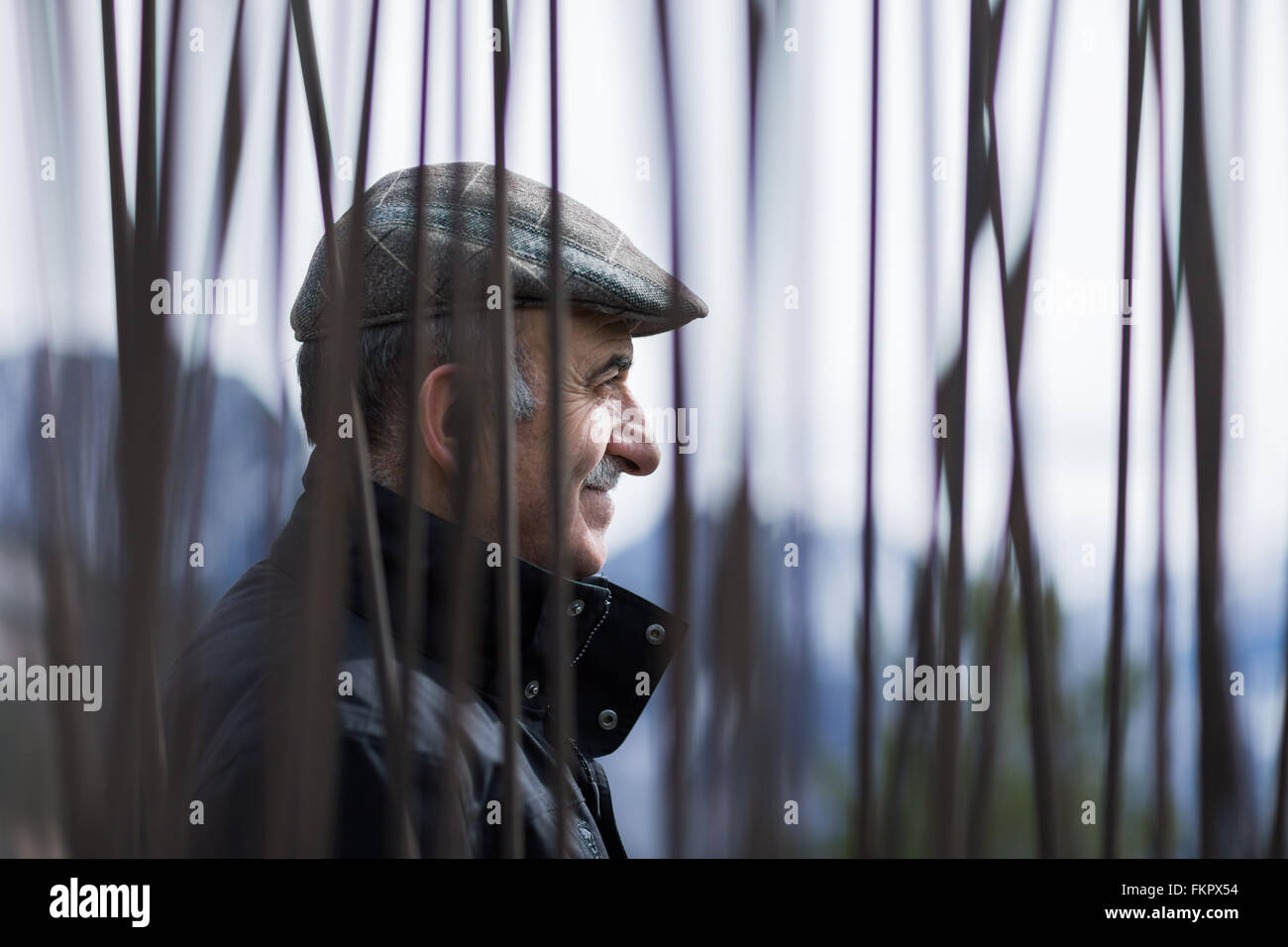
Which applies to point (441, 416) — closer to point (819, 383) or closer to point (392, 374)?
point (392, 374)

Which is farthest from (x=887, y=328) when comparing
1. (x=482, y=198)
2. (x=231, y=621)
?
(x=231, y=621)

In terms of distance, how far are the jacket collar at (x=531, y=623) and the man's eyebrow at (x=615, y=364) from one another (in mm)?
173

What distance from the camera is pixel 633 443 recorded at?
93cm

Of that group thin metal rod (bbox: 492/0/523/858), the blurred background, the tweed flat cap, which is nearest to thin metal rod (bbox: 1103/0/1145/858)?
the blurred background

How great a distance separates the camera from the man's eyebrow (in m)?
0.94

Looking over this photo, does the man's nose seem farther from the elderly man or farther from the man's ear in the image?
the man's ear

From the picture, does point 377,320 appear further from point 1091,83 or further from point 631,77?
point 1091,83

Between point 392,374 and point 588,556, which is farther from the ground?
point 392,374

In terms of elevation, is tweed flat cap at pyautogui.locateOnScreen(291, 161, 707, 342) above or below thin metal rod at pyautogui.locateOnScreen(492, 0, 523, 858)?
above

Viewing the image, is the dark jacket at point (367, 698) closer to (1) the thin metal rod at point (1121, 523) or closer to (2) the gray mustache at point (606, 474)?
(2) the gray mustache at point (606, 474)

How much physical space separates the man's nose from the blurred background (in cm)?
3

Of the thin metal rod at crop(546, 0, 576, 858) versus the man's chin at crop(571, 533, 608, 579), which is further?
the man's chin at crop(571, 533, 608, 579)

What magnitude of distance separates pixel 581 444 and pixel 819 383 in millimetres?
202

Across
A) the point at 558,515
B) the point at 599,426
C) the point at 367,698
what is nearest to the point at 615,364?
the point at 599,426
